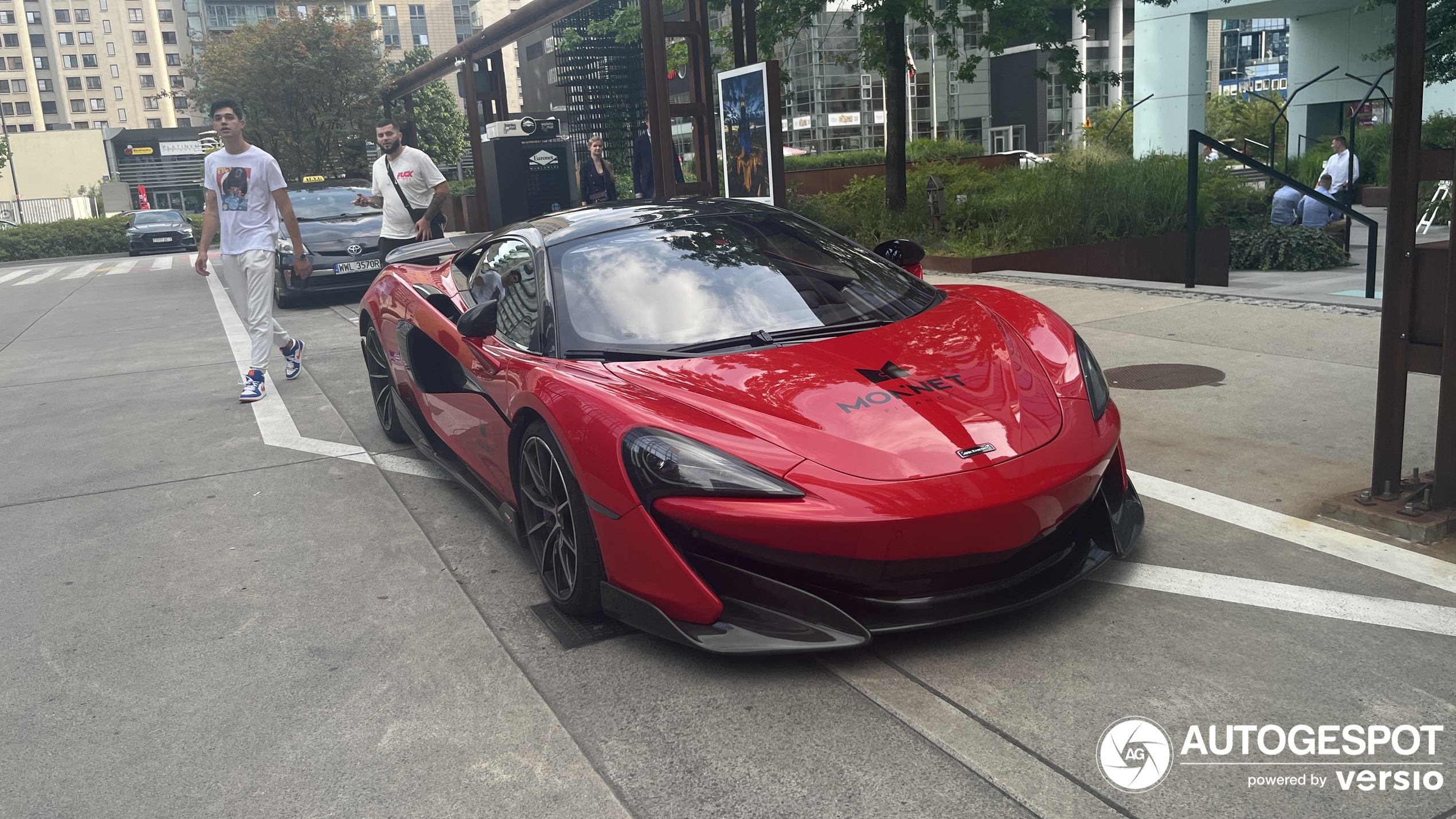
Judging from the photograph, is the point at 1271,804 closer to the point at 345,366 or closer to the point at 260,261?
the point at 260,261

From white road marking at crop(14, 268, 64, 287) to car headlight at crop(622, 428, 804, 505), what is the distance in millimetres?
23757

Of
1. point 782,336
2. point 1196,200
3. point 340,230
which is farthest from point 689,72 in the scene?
point 782,336

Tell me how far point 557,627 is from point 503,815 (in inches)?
41.5

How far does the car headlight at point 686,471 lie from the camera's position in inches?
116

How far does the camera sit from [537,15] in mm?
13203

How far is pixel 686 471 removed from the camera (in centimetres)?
300

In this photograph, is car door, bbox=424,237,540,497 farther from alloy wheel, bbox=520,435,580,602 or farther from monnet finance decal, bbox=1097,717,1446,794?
monnet finance decal, bbox=1097,717,1446,794

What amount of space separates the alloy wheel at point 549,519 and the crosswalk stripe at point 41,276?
925 inches

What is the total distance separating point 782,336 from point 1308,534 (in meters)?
2.00

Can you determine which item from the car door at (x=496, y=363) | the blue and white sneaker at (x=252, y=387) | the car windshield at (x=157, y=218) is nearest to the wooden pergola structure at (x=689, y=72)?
the blue and white sneaker at (x=252, y=387)

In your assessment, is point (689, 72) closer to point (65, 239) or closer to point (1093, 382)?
point (1093, 382)

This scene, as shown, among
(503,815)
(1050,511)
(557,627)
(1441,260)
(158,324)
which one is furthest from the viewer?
(158,324)

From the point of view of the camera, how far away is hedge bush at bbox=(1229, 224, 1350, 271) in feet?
43.4

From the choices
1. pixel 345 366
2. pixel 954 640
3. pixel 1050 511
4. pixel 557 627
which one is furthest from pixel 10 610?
pixel 345 366
